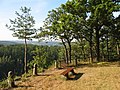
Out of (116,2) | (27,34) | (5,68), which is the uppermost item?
(116,2)

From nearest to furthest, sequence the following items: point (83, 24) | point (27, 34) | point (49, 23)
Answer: point (83, 24), point (27, 34), point (49, 23)

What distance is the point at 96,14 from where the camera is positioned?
30.5m

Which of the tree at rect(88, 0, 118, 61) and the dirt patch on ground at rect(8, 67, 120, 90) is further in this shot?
the tree at rect(88, 0, 118, 61)

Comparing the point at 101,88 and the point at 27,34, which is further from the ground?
the point at 27,34

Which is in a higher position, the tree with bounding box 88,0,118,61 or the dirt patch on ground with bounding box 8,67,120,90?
the tree with bounding box 88,0,118,61

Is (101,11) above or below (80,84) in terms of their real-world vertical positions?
above

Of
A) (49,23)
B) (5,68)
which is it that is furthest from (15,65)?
(49,23)

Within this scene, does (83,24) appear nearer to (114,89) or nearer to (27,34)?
(27,34)

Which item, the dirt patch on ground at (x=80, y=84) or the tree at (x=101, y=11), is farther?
the tree at (x=101, y=11)

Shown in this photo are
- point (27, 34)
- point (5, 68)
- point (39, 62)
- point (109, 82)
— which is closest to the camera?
point (109, 82)

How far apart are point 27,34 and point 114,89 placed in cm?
2301

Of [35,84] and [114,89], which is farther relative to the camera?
[35,84]

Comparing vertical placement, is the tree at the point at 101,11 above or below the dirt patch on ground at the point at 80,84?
above

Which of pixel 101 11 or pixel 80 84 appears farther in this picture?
pixel 101 11
